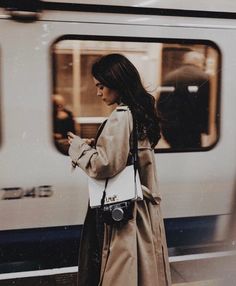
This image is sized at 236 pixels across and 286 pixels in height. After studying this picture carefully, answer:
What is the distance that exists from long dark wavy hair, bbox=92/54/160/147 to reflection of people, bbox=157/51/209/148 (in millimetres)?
1336

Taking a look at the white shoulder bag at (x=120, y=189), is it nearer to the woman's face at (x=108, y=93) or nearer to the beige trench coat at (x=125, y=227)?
the beige trench coat at (x=125, y=227)

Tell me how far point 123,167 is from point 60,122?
4.13ft

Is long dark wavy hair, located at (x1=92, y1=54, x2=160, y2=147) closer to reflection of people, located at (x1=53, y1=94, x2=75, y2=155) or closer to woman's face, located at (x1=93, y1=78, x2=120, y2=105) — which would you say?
woman's face, located at (x1=93, y1=78, x2=120, y2=105)

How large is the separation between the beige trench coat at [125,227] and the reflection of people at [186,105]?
1.34 metres

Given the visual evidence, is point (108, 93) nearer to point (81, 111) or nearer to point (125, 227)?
point (125, 227)

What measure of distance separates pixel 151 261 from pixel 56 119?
4.65ft

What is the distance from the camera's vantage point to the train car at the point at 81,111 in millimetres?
3418

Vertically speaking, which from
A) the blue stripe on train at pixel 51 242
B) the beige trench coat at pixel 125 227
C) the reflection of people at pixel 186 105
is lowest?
the blue stripe on train at pixel 51 242

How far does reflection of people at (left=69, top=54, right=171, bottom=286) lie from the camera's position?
7.79ft

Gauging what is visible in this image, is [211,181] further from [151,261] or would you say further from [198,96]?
[151,261]

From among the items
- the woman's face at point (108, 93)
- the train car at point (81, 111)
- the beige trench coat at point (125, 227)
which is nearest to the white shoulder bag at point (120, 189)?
the beige trench coat at point (125, 227)

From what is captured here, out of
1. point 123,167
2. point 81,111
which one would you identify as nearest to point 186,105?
point 81,111

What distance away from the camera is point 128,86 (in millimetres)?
2445

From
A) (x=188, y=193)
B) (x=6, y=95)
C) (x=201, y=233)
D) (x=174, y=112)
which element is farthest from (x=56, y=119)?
(x=201, y=233)
